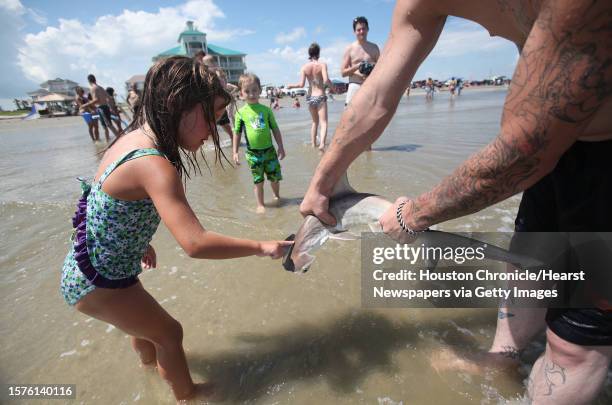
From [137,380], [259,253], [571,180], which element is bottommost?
[137,380]

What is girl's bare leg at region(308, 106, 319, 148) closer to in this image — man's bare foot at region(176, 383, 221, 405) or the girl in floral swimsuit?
the girl in floral swimsuit

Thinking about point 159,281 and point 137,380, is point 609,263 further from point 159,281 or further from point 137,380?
point 159,281

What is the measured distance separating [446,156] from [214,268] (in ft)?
16.0

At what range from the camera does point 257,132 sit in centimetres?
427

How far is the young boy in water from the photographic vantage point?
A: 4.27 m

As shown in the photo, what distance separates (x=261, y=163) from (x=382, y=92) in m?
2.94

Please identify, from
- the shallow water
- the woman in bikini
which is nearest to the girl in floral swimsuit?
the shallow water

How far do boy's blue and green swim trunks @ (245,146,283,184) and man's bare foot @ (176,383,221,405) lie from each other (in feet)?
9.11

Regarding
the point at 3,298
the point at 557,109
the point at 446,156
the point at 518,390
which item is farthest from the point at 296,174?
the point at 557,109

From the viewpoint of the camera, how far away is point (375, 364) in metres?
2.03

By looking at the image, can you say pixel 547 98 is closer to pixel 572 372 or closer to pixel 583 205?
pixel 583 205

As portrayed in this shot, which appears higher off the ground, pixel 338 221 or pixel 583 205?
pixel 583 205

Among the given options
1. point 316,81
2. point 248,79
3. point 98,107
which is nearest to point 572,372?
point 248,79

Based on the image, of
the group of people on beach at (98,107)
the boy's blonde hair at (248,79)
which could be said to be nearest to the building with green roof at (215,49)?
the group of people on beach at (98,107)
